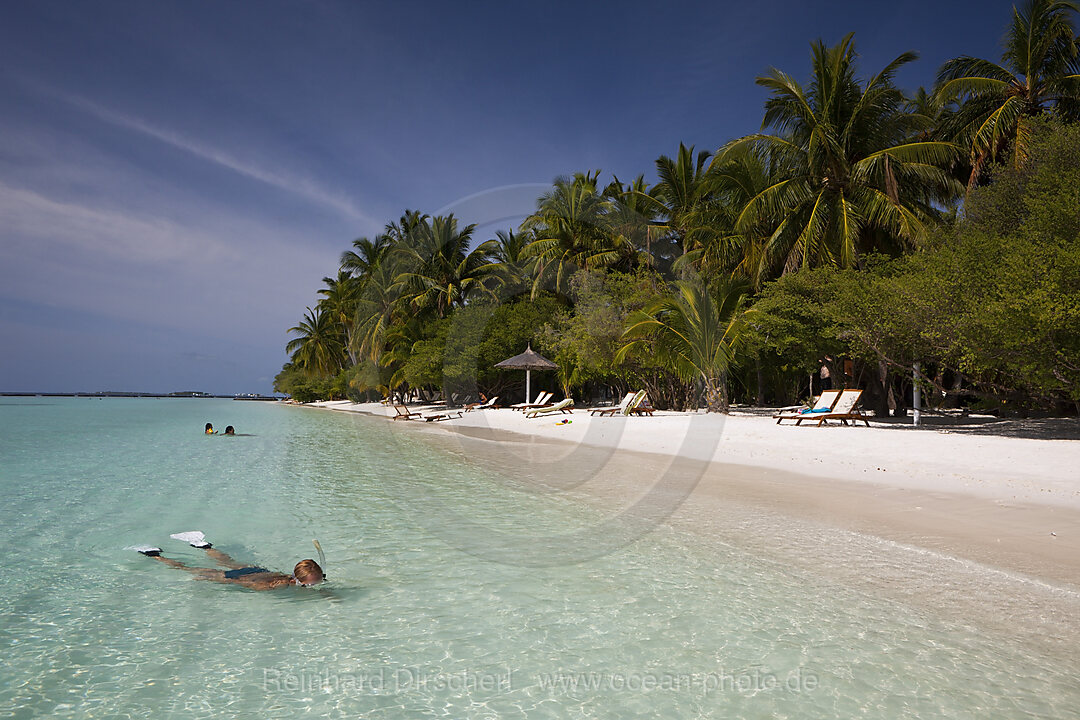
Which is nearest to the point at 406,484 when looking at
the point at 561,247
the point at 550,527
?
the point at 550,527

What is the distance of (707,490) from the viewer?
25.5ft

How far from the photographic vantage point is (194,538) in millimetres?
5680

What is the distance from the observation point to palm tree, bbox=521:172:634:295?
2578 cm

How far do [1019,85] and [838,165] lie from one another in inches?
188

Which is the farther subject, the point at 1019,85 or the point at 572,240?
the point at 572,240

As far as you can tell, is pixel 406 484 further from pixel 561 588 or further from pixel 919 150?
pixel 919 150

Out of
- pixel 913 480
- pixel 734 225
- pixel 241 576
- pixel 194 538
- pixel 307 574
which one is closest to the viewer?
pixel 307 574

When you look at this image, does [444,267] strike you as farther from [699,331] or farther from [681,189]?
[699,331]

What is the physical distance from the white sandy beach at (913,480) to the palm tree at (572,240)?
523 inches

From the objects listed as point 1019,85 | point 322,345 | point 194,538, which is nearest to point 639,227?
point 1019,85

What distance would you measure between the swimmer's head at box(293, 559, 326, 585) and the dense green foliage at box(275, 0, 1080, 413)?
9889mm

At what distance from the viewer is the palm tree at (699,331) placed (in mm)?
16391

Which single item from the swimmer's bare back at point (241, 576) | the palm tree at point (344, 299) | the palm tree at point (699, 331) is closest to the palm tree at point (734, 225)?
the palm tree at point (699, 331)

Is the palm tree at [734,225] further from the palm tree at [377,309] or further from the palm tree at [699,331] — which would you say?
the palm tree at [377,309]
